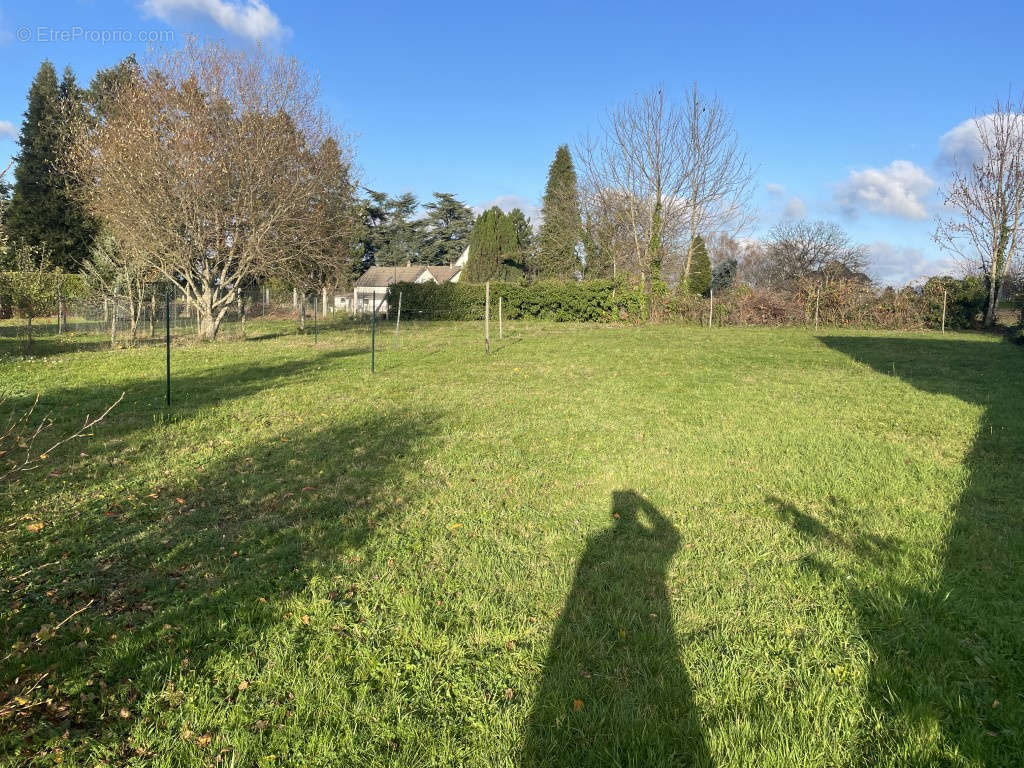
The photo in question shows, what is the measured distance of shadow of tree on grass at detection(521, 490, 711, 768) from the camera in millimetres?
2104

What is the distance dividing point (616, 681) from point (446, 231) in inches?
2370

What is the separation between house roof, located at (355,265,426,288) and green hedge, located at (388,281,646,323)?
21651 millimetres

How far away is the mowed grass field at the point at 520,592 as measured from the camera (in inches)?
85.4

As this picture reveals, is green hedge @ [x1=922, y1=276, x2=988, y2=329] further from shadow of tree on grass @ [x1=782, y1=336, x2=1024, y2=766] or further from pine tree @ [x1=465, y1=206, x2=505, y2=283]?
pine tree @ [x1=465, y1=206, x2=505, y2=283]

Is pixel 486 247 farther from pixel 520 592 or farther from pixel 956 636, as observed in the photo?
pixel 956 636

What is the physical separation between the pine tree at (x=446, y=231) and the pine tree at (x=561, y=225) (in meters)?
19.5

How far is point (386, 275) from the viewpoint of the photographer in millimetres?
53094

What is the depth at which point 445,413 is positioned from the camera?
770cm

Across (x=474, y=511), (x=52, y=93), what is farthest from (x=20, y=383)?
(x=52, y=93)

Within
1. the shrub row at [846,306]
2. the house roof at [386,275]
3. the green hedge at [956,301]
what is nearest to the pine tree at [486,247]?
Answer: the house roof at [386,275]

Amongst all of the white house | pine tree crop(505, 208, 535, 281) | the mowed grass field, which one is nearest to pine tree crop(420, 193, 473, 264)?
the white house

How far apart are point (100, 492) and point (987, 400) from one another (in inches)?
419

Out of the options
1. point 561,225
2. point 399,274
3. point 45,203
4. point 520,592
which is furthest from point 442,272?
point 520,592

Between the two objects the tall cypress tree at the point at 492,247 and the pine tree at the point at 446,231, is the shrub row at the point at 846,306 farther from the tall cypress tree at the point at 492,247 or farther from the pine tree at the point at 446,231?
the pine tree at the point at 446,231
